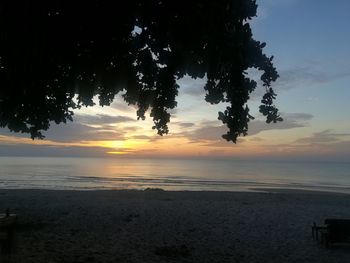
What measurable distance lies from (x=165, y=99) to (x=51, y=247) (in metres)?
5.82

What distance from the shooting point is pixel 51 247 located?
36.2ft

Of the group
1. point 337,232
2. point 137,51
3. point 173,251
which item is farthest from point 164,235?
point 137,51

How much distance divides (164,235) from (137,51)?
8.07 meters

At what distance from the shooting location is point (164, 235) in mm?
14156

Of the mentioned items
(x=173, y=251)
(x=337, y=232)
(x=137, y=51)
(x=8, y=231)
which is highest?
(x=137, y=51)

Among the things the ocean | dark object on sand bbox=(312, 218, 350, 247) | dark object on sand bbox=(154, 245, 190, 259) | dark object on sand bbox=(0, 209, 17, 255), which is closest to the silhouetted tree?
dark object on sand bbox=(0, 209, 17, 255)

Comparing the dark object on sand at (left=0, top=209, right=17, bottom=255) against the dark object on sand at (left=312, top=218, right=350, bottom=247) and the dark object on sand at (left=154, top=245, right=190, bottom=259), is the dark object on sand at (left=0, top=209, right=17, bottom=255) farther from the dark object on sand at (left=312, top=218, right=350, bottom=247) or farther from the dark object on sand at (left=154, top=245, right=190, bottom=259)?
the dark object on sand at (left=312, top=218, right=350, bottom=247)

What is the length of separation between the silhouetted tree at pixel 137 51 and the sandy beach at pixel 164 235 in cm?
427

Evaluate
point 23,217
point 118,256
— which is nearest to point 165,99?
point 118,256

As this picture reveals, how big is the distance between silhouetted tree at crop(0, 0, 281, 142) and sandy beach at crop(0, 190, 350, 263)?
4.27 meters

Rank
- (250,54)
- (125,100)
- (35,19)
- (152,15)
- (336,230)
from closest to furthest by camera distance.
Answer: (35,19) → (152,15) → (250,54) → (125,100) → (336,230)

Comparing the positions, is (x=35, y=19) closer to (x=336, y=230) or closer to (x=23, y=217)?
(x=336, y=230)

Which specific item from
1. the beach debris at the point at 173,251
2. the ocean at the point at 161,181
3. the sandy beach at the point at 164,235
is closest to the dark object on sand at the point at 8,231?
the sandy beach at the point at 164,235

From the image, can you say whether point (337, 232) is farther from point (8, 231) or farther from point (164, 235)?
point (8, 231)
